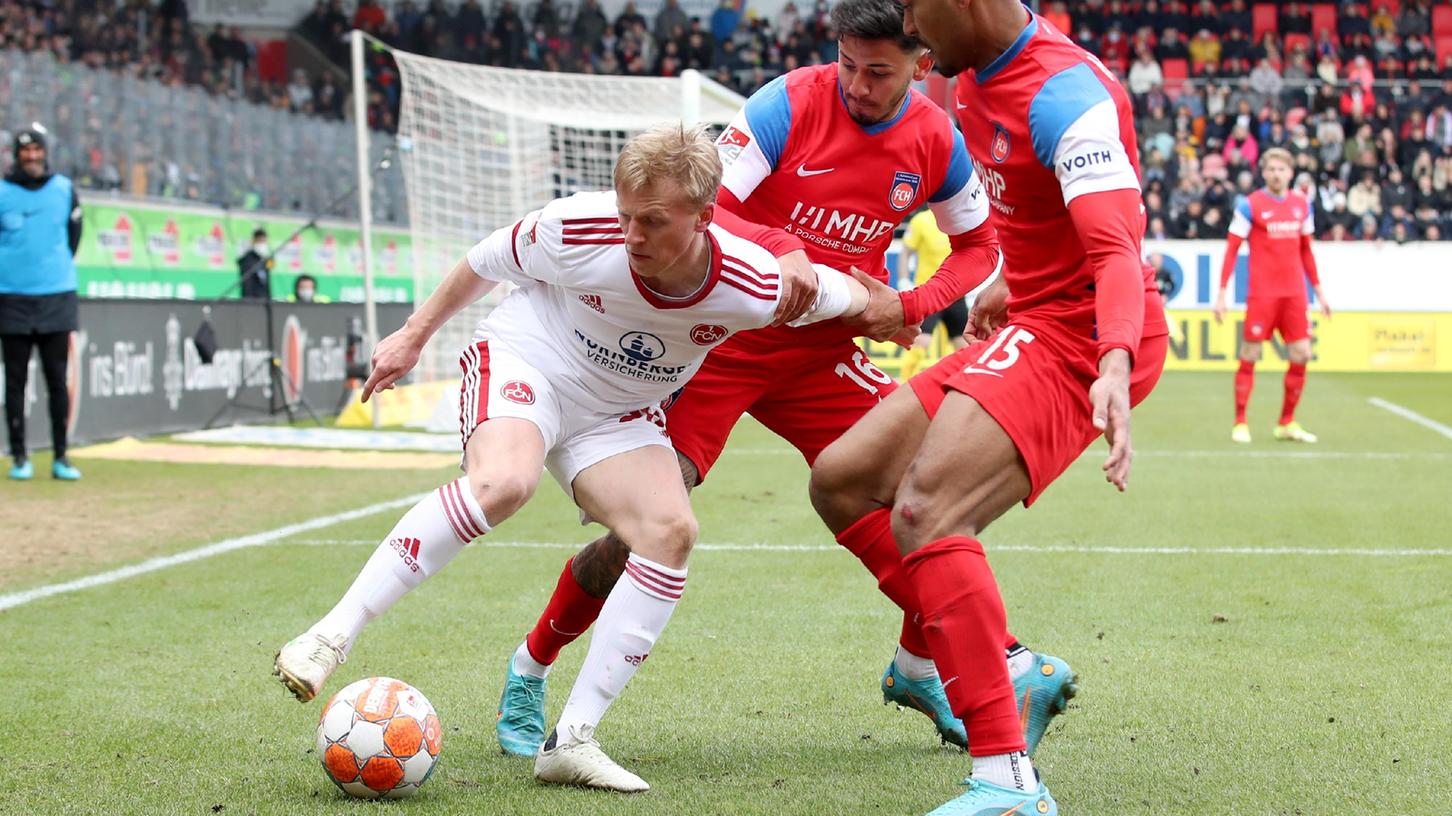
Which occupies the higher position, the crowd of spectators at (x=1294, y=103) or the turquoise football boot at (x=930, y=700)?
the crowd of spectators at (x=1294, y=103)

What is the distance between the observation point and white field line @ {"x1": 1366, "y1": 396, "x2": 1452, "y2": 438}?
45.9 ft

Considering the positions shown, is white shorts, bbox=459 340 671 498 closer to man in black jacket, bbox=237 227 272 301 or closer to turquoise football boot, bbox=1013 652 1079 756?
turquoise football boot, bbox=1013 652 1079 756

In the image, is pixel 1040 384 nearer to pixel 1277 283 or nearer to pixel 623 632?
pixel 623 632

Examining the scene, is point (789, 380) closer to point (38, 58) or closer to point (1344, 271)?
point (38, 58)

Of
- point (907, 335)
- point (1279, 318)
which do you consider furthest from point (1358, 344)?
point (907, 335)

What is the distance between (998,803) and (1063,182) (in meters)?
1.37

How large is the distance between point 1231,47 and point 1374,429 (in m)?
17.3

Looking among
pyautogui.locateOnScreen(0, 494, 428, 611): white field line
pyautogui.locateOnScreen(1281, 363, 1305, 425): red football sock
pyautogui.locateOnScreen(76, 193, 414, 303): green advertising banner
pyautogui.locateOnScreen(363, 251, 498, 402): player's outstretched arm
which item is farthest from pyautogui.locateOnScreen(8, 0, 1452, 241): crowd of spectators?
pyautogui.locateOnScreen(363, 251, 498, 402): player's outstretched arm

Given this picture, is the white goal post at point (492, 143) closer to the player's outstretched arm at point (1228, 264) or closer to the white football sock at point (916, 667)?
the player's outstretched arm at point (1228, 264)

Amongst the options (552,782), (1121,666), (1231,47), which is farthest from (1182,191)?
(552,782)

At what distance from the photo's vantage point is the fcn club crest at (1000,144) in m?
3.69

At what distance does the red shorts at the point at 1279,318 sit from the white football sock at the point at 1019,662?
395 inches

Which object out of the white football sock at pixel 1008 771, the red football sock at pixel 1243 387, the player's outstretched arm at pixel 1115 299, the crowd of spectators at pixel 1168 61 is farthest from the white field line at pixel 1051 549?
the crowd of spectators at pixel 1168 61

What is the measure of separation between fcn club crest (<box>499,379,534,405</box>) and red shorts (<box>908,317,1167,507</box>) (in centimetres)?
101
